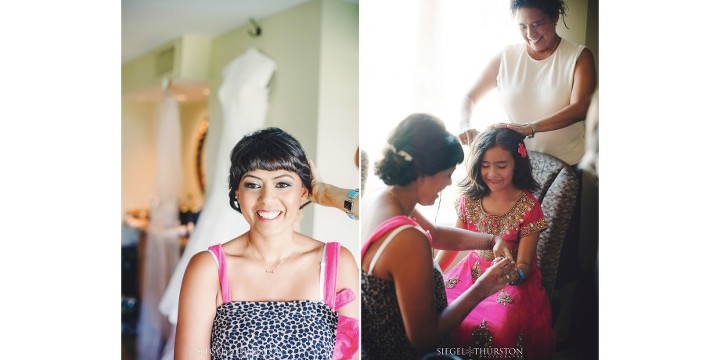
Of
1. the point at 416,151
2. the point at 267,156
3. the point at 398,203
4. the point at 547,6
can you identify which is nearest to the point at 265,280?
the point at 267,156

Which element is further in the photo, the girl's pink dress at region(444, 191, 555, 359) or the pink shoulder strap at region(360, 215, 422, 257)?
the girl's pink dress at region(444, 191, 555, 359)

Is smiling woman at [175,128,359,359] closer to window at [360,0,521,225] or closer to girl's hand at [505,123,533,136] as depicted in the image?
window at [360,0,521,225]

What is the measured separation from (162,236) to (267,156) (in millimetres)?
529

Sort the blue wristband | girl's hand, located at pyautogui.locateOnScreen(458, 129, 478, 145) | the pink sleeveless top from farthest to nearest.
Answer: girl's hand, located at pyautogui.locateOnScreen(458, 129, 478, 145) < the blue wristband < the pink sleeveless top

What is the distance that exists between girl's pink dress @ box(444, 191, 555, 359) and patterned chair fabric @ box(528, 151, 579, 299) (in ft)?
0.11

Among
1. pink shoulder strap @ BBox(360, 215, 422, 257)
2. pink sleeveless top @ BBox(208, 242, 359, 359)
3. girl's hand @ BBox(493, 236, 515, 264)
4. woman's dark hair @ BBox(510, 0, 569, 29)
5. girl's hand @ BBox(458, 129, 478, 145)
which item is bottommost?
pink sleeveless top @ BBox(208, 242, 359, 359)

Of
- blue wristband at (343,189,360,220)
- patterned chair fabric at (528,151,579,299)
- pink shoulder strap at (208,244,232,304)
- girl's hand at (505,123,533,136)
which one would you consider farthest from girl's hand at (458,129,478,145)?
pink shoulder strap at (208,244,232,304)

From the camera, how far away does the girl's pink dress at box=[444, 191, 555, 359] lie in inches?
113

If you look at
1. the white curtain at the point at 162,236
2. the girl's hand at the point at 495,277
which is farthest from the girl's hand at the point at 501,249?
the white curtain at the point at 162,236

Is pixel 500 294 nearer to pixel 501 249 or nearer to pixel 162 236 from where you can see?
pixel 501 249

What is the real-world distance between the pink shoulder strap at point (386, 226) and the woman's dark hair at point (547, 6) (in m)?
1.01

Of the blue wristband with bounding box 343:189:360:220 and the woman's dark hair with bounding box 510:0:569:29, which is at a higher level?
the woman's dark hair with bounding box 510:0:569:29
